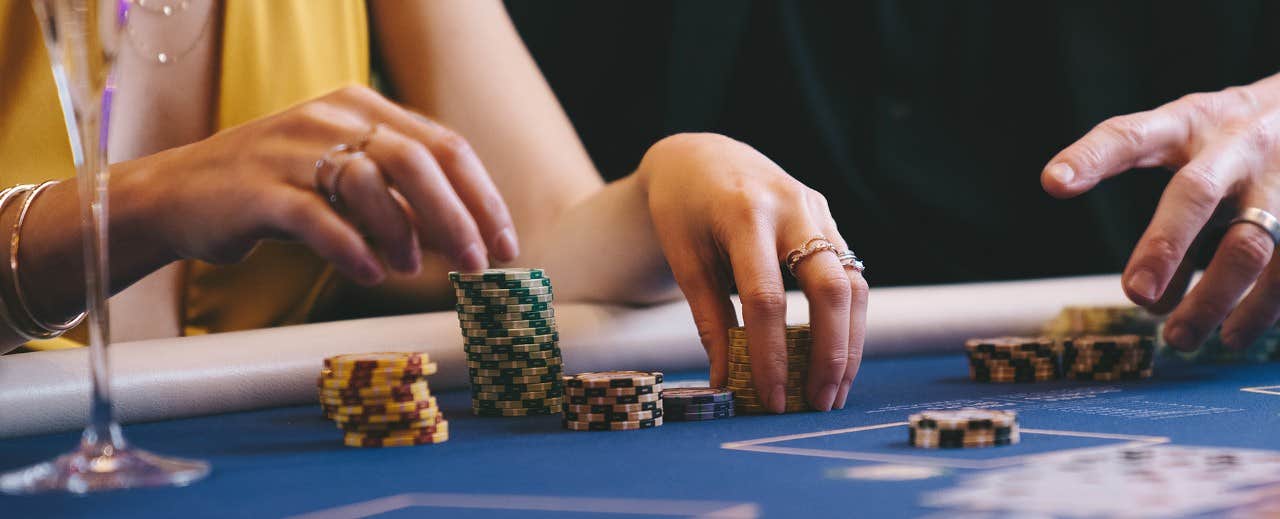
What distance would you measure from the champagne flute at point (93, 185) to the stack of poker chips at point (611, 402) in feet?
1.70

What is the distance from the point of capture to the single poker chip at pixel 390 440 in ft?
4.99

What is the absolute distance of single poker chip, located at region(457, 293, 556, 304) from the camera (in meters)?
1.85

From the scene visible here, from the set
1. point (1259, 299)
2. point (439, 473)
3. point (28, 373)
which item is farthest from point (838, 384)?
point (28, 373)

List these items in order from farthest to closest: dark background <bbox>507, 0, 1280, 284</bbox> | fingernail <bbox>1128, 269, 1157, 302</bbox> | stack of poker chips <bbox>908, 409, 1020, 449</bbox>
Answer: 1. dark background <bbox>507, 0, 1280, 284</bbox>
2. fingernail <bbox>1128, 269, 1157, 302</bbox>
3. stack of poker chips <bbox>908, 409, 1020, 449</bbox>

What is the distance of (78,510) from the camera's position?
3.72ft

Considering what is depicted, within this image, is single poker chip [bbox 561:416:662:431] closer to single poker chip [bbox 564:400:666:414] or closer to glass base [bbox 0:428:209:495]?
single poker chip [bbox 564:400:666:414]

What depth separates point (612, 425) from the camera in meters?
1.62

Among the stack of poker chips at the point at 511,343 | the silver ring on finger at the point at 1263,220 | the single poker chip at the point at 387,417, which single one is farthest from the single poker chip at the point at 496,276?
the silver ring on finger at the point at 1263,220

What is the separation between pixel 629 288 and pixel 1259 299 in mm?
1084

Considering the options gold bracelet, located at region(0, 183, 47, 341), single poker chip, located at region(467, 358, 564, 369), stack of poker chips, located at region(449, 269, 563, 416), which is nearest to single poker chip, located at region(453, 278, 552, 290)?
stack of poker chips, located at region(449, 269, 563, 416)

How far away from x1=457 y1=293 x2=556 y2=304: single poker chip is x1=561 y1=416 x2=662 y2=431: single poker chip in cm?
25

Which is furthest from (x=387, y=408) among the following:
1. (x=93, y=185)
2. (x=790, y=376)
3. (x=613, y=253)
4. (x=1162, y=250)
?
(x=1162, y=250)

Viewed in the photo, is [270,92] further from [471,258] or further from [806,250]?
[471,258]

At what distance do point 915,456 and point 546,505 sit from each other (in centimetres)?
41
